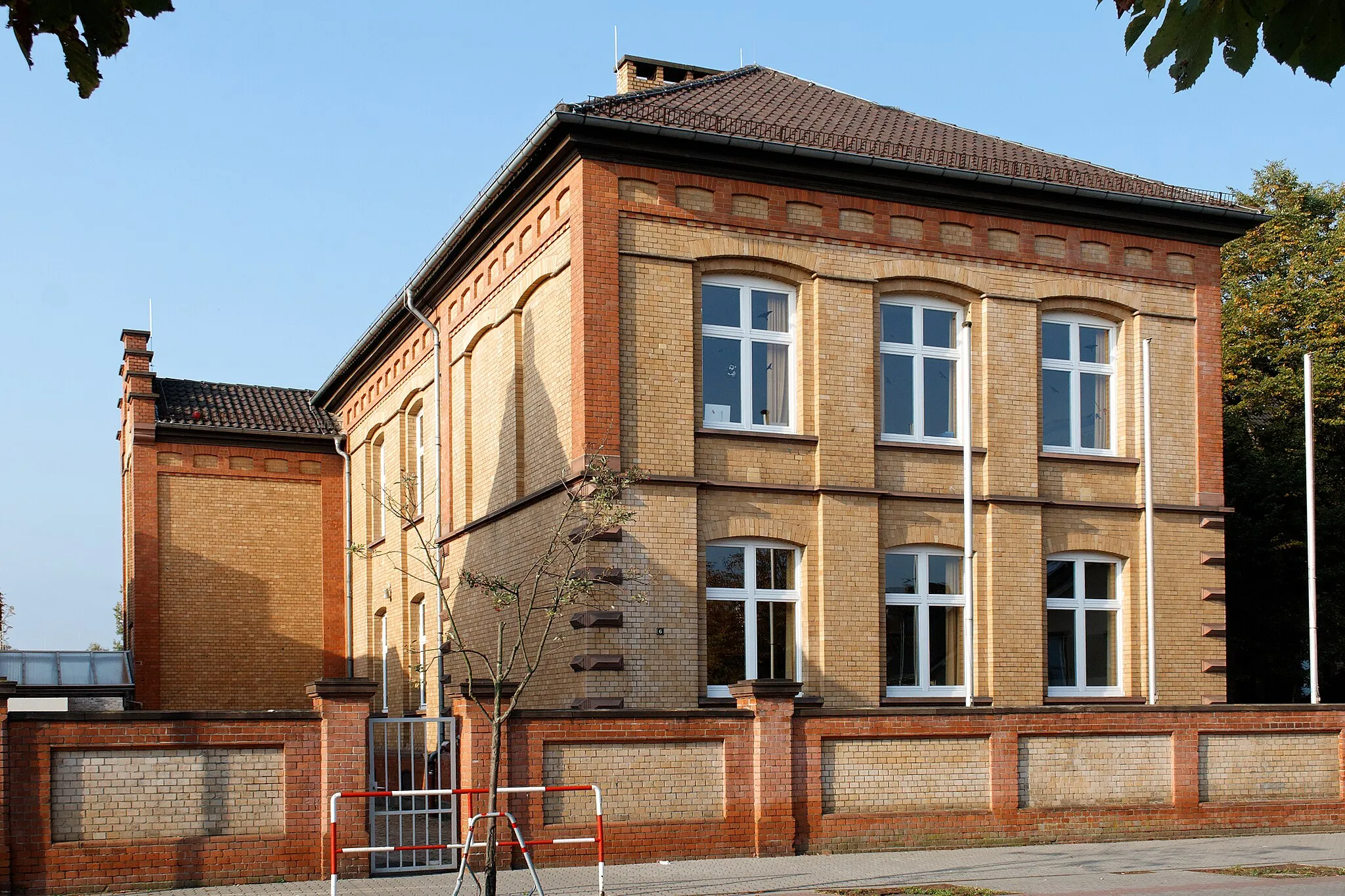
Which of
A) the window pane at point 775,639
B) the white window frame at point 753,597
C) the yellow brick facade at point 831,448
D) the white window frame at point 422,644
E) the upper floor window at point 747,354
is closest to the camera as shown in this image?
the yellow brick facade at point 831,448

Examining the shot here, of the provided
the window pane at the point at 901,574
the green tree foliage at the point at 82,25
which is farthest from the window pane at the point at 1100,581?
the green tree foliage at the point at 82,25

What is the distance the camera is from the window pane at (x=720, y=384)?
20.2 m

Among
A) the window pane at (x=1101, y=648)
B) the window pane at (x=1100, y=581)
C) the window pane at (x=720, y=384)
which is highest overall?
the window pane at (x=720, y=384)

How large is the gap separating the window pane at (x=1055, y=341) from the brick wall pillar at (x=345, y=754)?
40.4 feet

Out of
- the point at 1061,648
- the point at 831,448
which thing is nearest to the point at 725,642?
the point at 831,448

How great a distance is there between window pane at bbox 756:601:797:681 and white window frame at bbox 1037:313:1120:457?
5.17 m

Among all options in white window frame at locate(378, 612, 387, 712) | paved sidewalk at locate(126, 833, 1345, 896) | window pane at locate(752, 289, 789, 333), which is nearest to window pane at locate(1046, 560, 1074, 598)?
paved sidewalk at locate(126, 833, 1345, 896)

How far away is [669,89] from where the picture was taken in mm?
22047

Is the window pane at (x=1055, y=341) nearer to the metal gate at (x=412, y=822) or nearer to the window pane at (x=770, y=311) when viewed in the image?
the window pane at (x=770, y=311)

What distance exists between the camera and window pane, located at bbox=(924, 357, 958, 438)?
21531 mm

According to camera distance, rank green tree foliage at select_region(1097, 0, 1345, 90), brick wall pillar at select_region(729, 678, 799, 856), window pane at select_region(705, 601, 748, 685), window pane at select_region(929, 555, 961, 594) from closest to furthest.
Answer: green tree foliage at select_region(1097, 0, 1345, 90), brick wall pillar at select_region(729, 678, 799, 856), window pane at select_region(705, 601, 748, 685), window pane at select_region(929, 555, 961, 594)

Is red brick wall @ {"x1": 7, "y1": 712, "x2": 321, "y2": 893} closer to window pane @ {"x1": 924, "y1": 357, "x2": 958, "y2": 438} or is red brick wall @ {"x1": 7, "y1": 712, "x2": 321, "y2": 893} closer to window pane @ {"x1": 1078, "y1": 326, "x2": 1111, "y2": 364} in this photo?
window pane @ {"x1": 924, "y1": 357, "x2": 958, "y2": 438}

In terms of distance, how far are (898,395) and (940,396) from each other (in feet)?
2.35

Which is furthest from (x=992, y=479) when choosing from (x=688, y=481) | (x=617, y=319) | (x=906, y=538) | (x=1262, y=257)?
(x=1262, y=257)
